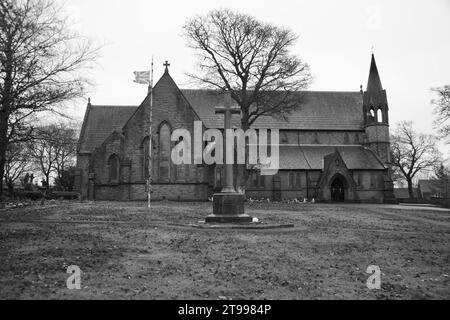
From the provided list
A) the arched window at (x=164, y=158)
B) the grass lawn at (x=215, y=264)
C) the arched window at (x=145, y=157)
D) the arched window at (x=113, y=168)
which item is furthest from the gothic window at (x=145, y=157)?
the grass lawn at (x=215, y=264)

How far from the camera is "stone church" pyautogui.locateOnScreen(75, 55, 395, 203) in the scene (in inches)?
1478

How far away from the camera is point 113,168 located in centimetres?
4016

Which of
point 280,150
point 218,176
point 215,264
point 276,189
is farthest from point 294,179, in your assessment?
point 215,264

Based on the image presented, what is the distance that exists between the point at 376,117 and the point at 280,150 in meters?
12.7

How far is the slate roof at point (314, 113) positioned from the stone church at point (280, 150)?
0.12 m

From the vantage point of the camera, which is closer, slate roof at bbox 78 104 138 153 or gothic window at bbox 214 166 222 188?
gothic window at bbox 214 166 222 188

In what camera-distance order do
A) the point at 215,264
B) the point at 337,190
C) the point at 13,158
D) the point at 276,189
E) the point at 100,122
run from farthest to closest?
the point at 100,122, the point at 337,190, the point at 276,189, the point at 13,158, the point at 215,264

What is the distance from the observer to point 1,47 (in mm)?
13227

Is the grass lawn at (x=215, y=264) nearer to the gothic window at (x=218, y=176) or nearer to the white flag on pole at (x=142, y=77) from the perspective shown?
the white flag on pole at (x=142, y=77)

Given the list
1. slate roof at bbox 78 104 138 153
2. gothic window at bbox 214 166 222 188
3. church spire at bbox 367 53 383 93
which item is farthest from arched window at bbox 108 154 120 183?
church spire at bbox 367 53 383 93

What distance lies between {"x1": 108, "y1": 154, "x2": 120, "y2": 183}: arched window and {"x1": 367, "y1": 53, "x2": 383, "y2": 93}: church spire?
31.3m

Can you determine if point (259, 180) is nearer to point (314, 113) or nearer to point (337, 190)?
point (337, 190)

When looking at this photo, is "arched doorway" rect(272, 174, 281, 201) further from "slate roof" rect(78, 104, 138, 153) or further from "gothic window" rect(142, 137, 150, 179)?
"slate roof" rect(78, 104, 138, 153)

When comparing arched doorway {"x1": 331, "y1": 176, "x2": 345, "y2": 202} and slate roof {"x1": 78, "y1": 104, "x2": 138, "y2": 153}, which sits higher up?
slate roof {"x1": 78, "y1": 104, "x2": 138, "y2": 153}
